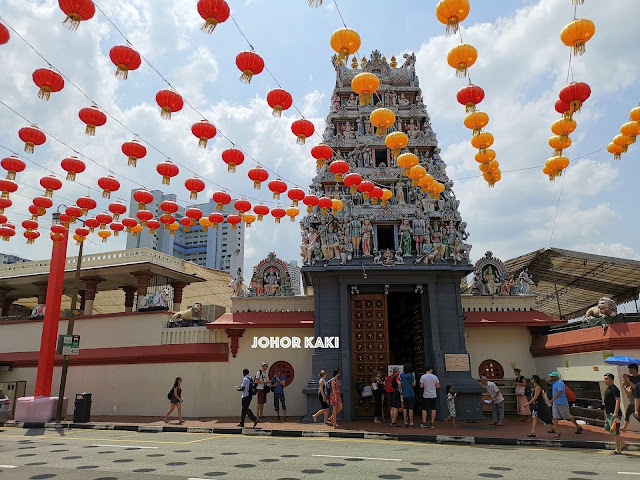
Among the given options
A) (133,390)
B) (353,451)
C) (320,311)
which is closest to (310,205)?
(320,311)

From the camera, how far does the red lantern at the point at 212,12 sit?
26.9 feet

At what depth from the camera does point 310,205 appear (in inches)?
637

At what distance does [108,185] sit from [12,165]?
2.39 m

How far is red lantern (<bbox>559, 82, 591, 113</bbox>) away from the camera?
1038 centimetres

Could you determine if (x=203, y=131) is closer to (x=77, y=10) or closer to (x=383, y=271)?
(x=77, y=10)

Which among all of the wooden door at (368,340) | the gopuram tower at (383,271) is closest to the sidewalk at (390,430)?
the wooden door at (368,340)

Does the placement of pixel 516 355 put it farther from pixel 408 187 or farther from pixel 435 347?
pixel 408 187

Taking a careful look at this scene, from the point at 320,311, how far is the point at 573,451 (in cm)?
930

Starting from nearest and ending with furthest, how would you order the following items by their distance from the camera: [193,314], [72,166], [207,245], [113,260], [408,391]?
[72,166], [408,391], [193,314], [113,260], [207,245]

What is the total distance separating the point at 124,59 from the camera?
918 cm

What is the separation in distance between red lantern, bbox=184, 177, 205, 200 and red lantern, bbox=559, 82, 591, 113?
1012cm

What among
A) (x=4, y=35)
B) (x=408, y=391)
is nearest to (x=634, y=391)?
(x=408, y=391)

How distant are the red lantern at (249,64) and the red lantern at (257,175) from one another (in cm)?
433

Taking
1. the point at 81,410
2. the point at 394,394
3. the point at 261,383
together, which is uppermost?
the point at 261,383
